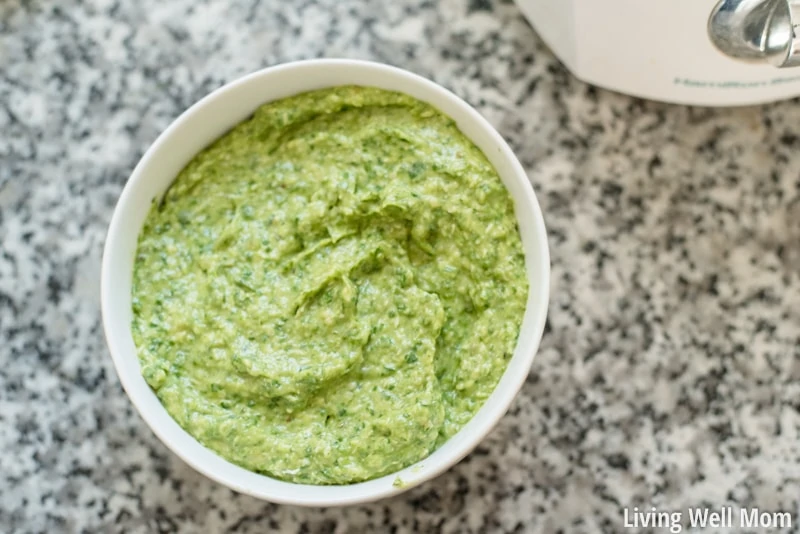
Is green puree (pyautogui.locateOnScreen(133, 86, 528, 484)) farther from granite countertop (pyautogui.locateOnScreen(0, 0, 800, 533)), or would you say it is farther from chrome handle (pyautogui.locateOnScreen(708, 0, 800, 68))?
chrome handle (pyautogui.locateOnScreen(708, 0, 800, 68))

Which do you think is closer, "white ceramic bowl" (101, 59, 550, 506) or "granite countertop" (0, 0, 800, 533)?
"white ceramic bowl" (101, 59, 550, 506)

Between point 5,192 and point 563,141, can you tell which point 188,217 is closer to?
point 5,192

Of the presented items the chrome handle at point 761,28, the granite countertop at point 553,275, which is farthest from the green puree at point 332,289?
the chrome handle at point 761,28

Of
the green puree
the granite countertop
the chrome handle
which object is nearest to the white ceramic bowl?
the green puree

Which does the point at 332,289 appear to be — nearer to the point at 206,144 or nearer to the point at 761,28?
the point at 206,144

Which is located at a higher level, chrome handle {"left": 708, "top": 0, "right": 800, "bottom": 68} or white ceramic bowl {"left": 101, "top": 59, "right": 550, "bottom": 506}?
chrome handle {"left": 708, "top": 0, "right": 800, "bottom": 68}

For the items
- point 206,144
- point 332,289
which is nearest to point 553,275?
point 332,289
